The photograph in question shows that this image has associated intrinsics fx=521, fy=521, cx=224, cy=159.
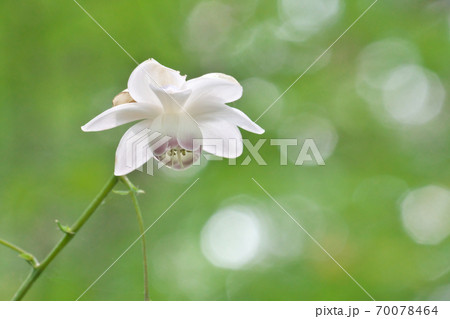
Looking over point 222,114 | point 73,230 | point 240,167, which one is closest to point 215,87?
point 222,114

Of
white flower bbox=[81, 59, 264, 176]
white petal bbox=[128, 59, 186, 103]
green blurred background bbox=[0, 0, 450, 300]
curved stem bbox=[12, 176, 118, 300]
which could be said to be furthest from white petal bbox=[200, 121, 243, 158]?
green blurred background bbox=[0, 0, 450, 300]

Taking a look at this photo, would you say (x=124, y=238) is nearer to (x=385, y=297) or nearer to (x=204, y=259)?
(x=204, y=259)

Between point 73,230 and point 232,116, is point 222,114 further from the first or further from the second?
point 73,230

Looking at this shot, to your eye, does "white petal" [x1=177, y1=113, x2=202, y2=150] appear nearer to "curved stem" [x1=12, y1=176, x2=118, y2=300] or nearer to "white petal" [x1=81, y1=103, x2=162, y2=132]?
"white petal" [x1=81, y1=103, x2=162, y2=132]

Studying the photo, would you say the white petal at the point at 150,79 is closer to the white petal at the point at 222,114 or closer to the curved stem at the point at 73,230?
the white petal at the point at 222,114

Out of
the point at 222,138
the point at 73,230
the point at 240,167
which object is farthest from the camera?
the point at 240,167

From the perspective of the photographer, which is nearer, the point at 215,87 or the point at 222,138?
the point at 215,87

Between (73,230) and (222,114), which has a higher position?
(222,114)
